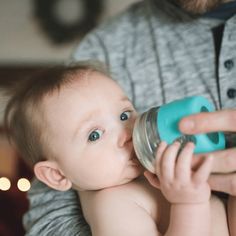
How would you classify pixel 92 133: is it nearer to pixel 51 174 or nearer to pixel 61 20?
pixel 51 174

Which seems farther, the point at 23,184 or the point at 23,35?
the point at 23,35

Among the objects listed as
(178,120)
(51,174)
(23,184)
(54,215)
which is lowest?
(23,184)

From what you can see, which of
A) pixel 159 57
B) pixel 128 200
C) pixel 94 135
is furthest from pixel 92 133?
pixel 159 57

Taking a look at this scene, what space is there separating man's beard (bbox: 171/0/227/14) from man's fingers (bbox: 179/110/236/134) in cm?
45

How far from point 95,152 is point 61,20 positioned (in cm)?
138

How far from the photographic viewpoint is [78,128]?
0.92 m

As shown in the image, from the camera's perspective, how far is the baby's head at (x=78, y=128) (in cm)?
90

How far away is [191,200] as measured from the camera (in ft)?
2.49

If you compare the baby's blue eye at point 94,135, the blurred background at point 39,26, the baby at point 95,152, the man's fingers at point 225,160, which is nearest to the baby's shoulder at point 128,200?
the baby at point 95,152

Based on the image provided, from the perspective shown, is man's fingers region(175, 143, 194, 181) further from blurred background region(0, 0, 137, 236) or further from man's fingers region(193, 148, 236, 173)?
blurred background region(0, 0, 137, 236)

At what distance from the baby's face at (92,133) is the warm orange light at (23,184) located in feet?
3.16

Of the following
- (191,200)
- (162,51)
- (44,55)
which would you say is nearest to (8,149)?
(44,55)

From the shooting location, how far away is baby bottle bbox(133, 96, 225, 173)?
0.74 metres

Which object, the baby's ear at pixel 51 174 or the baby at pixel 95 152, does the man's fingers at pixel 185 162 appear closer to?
the baby at pixel 95 152
